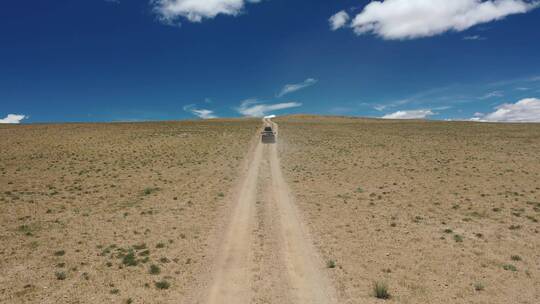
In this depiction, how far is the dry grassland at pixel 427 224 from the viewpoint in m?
10.0

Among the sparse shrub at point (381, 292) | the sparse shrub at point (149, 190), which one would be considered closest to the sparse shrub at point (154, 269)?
the sparse shrub at point (381, 292)

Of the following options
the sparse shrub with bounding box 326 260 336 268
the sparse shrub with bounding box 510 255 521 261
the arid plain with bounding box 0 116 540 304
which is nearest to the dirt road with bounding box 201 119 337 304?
the arid plain with bounding box 0 116 540 304

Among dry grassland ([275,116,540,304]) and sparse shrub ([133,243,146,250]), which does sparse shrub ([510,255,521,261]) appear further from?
sparse shrub ([133,243,146,250])

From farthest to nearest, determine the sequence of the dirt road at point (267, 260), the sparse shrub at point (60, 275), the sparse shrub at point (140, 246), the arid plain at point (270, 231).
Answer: the sparse shrub at point (140, 246) → the sparse shrub at point (60, 275) → the arid plain at point (270, 231) → the dirt road at point (267, 260)

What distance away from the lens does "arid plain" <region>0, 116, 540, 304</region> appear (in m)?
9.91

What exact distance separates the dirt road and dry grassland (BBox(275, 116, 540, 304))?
79 cm

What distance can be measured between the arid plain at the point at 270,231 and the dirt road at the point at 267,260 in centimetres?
6

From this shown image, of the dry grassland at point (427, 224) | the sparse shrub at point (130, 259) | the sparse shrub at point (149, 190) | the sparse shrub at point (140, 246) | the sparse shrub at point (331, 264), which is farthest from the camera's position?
the sparse shrub at point (149, 190)

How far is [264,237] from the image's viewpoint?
45.6 ft

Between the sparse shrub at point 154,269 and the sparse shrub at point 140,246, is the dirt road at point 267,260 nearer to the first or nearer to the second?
the sparse shrub at point 154,269

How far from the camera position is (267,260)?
11797 millimetres

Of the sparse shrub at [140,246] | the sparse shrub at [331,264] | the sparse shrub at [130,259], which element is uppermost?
the sparse shrub at [140,246]

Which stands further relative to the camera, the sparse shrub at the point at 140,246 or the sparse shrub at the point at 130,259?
the sparse shrub at the point at 140,246

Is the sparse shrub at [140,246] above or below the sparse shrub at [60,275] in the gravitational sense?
above
